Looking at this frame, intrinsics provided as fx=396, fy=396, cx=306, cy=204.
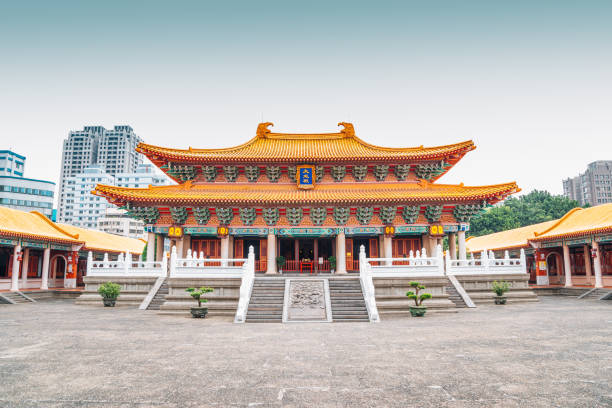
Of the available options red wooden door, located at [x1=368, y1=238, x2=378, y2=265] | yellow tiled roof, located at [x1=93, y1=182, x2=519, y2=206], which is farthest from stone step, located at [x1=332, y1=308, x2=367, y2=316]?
red wooden door, located at [x1=368, y1=238, x2=378, y2=265]

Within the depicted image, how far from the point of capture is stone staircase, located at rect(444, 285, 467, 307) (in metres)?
17.4

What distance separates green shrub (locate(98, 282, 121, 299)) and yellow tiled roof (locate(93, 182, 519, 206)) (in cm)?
502

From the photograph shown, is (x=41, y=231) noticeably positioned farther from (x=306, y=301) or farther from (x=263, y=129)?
(x=306, y=301)

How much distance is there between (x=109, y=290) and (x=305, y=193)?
11406 millimetres

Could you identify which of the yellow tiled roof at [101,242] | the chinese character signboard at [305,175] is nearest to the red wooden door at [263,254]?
the chinese character signboard at [305,175]

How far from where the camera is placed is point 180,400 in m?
5.65

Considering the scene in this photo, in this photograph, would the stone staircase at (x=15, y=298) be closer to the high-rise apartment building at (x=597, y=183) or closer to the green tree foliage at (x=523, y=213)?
the green tree foliage at (x=523, y=213)

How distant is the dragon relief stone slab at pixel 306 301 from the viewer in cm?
1427

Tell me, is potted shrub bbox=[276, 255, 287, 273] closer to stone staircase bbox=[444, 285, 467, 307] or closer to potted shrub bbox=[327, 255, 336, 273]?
potted shrub bbox=[327, 255, 336, 273]

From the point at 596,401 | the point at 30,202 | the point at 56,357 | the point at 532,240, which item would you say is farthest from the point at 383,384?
the point at 30,202

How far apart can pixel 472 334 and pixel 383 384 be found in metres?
5.56

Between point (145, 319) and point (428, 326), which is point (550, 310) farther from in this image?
point (145, 319)

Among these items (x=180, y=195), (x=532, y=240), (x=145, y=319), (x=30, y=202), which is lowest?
(x=145, y=319)

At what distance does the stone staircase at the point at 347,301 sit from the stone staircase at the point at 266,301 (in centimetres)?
205
